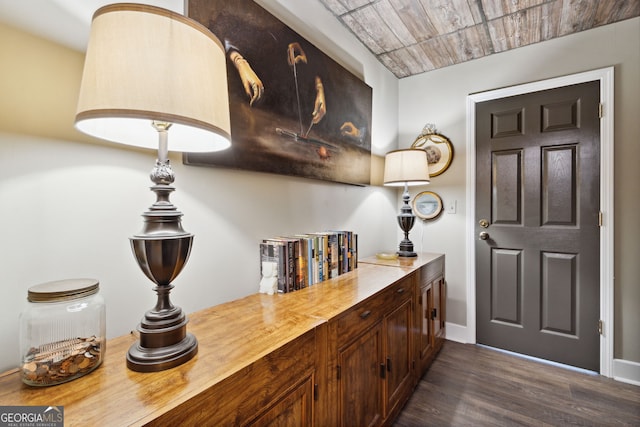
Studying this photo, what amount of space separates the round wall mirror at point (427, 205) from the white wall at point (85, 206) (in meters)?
1.74

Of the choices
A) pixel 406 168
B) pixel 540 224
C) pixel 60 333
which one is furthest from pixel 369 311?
pixel 540 224

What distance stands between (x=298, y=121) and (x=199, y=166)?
0.65 m

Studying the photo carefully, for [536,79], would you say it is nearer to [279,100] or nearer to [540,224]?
[540,224]

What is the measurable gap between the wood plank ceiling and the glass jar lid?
1.96 meters

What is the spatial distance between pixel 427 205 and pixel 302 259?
1.77 m

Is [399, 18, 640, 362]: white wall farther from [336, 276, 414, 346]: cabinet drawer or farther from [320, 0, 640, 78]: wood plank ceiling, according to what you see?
[336, 276, 414, 346]: cabinet drawer

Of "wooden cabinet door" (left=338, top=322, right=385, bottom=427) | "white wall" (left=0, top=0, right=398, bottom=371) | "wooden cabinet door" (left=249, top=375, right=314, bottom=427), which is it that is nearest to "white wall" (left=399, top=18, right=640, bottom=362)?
"wooden cabinet door" (left=338, top=322, right=385, bottom=427)

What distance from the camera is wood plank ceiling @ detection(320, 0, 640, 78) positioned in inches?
72.9

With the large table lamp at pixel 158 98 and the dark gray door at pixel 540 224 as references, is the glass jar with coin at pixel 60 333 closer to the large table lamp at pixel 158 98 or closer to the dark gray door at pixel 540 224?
the large table lamp at pixel 158 98

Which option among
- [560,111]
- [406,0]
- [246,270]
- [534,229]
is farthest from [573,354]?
[406,0]

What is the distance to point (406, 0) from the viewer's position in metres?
1.80

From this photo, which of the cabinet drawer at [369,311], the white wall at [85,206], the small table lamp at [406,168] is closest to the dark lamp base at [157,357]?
the white wall at [85,206]

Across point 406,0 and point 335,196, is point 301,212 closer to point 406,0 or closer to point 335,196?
point 335,196

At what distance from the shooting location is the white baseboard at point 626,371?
1.96 metres
